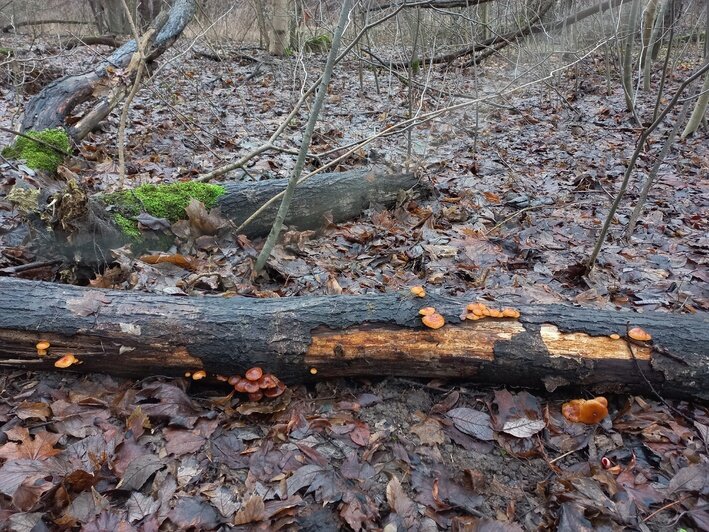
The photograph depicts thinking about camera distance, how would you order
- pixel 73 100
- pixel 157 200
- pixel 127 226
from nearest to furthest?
pixel 127 226, pixel 157 200, pixel 73 100

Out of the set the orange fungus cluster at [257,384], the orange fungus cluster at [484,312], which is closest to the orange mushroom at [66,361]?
the orange fungus cluster at [257,384]

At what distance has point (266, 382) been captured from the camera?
8.96 feet

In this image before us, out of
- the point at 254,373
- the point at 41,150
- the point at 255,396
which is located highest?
the point at 41,150

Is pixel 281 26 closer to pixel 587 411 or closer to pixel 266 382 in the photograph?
pixel 266 382

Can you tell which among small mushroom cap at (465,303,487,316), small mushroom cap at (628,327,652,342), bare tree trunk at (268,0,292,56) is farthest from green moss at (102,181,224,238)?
bare tree trunk at (268,0,292,56)

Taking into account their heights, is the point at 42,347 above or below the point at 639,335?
above

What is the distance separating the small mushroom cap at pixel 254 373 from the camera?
2.72m

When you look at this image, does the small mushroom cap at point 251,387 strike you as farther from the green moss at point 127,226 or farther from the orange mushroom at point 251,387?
the green moss at point 127,226

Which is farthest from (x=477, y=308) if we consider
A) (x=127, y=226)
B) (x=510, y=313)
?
(x=127, y=226)

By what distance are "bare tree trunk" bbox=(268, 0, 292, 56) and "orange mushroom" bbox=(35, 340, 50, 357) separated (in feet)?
36.5

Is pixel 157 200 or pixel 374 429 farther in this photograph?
pixel 157 200

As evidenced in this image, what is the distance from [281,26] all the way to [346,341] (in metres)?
11.6

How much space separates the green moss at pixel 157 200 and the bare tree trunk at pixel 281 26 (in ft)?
29.4

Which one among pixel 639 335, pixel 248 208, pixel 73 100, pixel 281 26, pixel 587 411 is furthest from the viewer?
pixel 281 26
